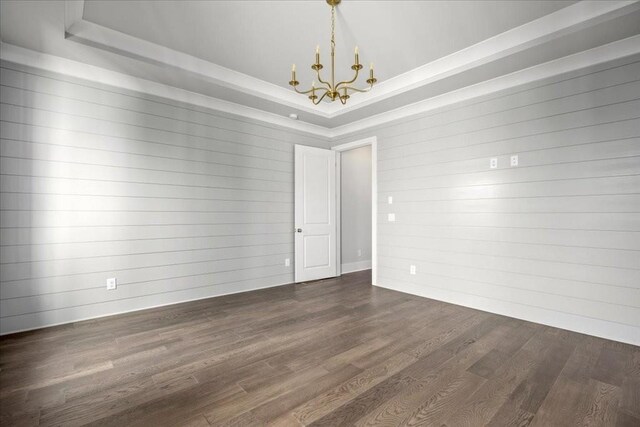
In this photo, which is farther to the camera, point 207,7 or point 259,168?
point 259,168

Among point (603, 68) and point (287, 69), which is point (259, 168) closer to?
point (287, 69)

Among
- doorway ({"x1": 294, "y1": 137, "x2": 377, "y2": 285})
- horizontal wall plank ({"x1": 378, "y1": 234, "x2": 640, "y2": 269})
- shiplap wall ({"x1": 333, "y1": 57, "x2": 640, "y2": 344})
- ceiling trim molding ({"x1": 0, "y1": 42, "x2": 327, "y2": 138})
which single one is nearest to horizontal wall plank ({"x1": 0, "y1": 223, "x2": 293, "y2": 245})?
doorway ({"x1": 294, "y1": 137, "x2": 377, "y2": 285})

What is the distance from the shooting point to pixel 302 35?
3000 millimetres

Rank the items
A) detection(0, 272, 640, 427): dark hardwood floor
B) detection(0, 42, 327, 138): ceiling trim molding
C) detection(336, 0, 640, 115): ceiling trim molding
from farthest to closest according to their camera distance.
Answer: detection(0, 42, 327, 138): ceiling trim molding
detection(336, 0, 640, 115): ceiling trim molding
detection(0, 272, 640, 427): dark hardwood floor

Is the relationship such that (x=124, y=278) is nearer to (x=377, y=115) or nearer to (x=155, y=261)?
(x=155, y=261)

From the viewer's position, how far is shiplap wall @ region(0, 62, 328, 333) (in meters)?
2.95

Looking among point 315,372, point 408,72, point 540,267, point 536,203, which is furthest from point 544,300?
point 408,72

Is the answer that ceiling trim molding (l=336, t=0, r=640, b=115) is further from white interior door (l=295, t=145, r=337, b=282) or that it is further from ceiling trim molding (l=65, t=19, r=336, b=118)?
white interior door (l=295, t=145, r=337, b=282)

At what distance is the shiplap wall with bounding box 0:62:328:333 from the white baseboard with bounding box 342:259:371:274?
1.65m

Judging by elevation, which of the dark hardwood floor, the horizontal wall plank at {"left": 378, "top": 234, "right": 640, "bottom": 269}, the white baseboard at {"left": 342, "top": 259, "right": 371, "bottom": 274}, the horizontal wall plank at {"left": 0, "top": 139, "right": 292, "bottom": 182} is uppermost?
the horizontal wall plank at {"left": 0, "top": 139, "right": 292, "bottom": 182}

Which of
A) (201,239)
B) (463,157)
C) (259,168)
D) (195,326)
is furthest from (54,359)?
(463,157)

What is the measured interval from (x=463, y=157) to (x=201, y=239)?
3550 mm

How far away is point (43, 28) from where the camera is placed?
2660mm

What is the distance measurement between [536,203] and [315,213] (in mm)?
3095
